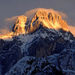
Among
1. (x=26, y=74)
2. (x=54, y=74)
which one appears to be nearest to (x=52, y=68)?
(x=54, y=74)

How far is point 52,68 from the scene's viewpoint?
80.1m

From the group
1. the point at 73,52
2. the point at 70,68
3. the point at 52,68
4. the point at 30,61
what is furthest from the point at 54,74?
the point at 73,52

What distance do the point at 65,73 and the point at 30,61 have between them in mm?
18993

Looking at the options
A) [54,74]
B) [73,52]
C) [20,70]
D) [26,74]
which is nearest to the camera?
[54,74]

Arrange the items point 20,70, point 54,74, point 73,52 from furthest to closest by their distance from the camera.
→ point 73,52 < point 20,70 < point 54,74

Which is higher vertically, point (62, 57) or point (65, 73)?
point (62, 57)

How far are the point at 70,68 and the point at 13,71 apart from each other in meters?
24.2

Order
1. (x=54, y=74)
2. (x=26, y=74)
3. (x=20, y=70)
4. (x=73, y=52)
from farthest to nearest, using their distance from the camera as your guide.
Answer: (x=73, y=52)
(x=20, y=70)
(x=26, y=74)
(x=54, y=74)

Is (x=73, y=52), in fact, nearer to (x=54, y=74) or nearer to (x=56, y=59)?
(x=56, y=59)

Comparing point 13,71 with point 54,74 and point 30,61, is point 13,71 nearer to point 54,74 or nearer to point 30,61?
point 30,61

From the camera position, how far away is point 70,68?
89.4 metres

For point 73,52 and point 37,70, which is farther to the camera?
point 73,52

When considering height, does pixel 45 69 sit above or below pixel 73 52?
below

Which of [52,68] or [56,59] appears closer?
[52,68]
